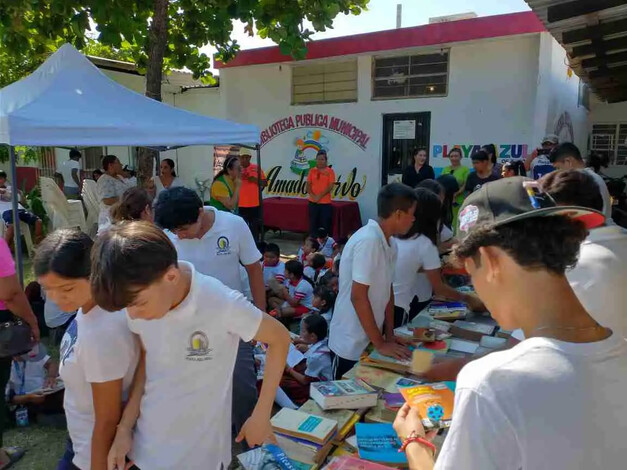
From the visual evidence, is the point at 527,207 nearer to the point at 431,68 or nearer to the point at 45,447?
the point at 45,447

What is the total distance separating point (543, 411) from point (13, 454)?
321 centimetres

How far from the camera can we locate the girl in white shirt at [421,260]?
9.76ft

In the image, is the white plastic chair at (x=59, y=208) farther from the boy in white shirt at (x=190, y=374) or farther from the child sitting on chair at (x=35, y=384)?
the boy in white shirt at (x=190, y=374)

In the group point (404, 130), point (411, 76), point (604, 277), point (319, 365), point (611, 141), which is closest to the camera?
point (604, 277)

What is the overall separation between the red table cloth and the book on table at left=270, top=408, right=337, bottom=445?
21.5 feet

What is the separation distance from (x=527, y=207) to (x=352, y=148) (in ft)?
27.5

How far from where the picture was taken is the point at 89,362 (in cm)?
132

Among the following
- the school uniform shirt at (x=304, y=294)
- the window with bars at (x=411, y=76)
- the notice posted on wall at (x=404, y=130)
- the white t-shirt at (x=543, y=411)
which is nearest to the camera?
the white t-shirt at (x=543, y=411)

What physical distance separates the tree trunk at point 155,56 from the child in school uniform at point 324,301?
3.62m

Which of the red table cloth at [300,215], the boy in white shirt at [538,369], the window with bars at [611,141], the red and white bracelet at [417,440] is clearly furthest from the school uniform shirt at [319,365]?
the window with bars at [611,141]

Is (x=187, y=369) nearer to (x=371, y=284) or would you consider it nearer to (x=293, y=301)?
(x=371, y=284)

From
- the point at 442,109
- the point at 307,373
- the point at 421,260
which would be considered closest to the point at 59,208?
the point at 307,373

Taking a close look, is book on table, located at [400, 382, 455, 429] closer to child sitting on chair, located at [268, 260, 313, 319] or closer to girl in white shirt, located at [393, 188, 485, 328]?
girl in white shirt, located at [393, 188, 485, 328]

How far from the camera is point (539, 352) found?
77cm
